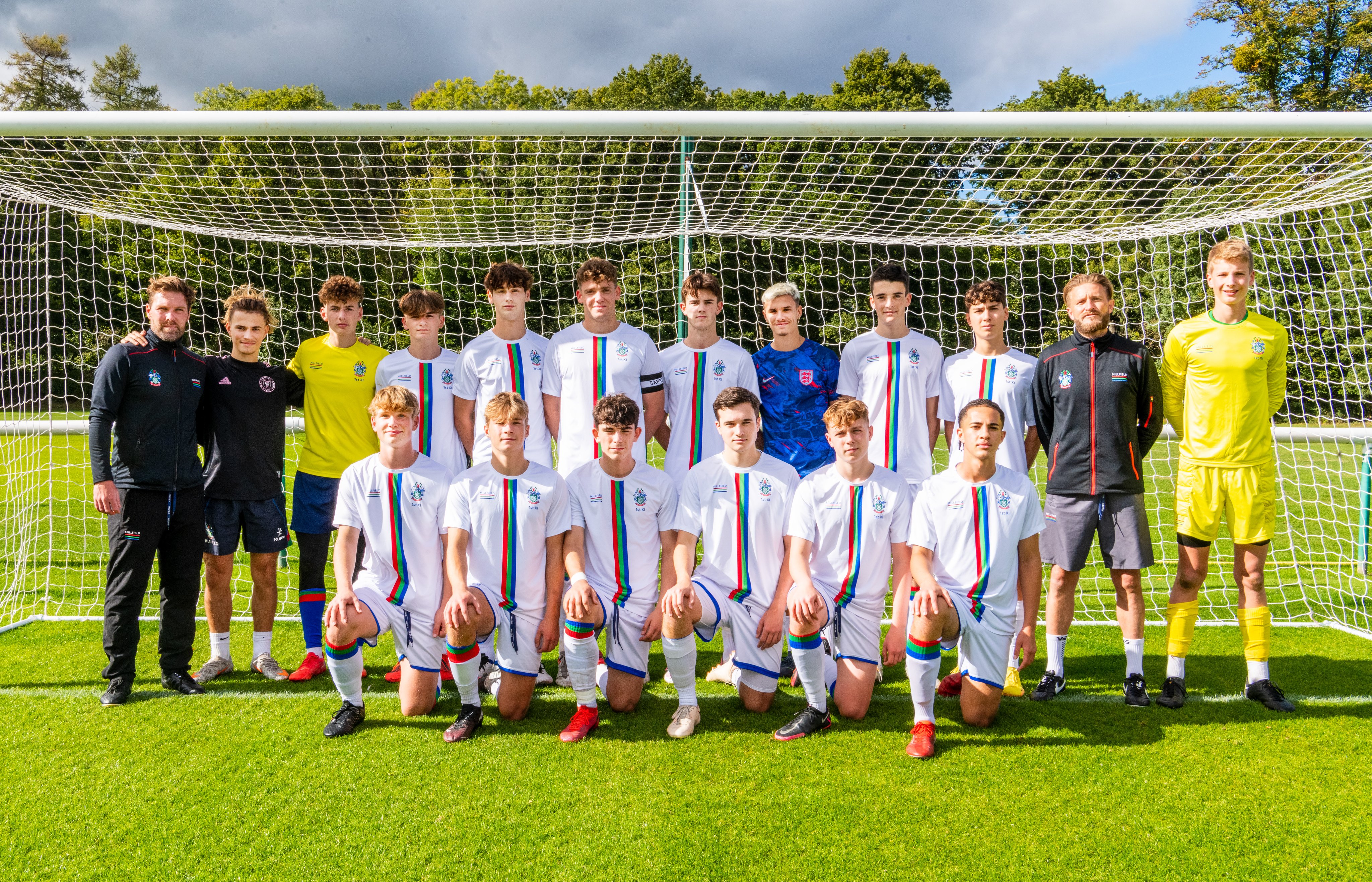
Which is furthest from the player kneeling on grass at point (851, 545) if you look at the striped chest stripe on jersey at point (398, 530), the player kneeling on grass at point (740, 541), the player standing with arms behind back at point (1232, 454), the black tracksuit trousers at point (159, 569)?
the black tracksuit trousers at point (159, 569)

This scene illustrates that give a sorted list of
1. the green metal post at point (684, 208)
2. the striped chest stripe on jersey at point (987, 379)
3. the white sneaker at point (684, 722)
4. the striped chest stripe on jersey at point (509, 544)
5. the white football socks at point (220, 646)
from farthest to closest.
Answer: the green metal post at point (684, 208)
the white football socks at point (220, 646)
the striped chest stripe on jersey at point (987, 379)
the striped chest stripe on jersey at point (509, 544)
the white sneaker at point (684, 722)

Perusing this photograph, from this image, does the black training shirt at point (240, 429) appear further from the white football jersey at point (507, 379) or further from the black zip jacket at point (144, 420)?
the white football jersey at point (507, 379)

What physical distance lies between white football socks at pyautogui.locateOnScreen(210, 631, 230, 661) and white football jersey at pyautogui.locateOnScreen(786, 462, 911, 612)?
2847 millimetres

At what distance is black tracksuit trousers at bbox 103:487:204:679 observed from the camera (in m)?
3.47

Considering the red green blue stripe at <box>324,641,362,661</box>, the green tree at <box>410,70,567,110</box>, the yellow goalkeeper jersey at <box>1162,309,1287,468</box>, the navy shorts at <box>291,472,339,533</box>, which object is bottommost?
the red green blue stripe at <box>324,641,362,661</box>

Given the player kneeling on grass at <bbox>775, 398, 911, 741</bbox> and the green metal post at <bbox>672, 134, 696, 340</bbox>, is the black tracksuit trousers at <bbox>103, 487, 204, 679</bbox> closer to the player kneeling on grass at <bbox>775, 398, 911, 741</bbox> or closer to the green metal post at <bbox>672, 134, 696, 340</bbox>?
the green metal post at <bbox>672, 134, 696, 340</bbox>

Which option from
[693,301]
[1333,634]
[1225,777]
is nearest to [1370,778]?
[1225,777]

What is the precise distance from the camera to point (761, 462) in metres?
3.43

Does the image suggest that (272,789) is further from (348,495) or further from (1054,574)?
(1054,574)

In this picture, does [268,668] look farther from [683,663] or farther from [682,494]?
[682,494]

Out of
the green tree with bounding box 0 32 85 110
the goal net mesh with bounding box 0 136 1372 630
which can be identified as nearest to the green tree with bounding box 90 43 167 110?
the green tree with bounding box 0 32 85 110

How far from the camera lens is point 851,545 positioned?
3367 mm

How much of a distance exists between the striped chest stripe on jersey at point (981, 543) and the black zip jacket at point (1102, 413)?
1.98 feet

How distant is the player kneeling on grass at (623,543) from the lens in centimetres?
337
